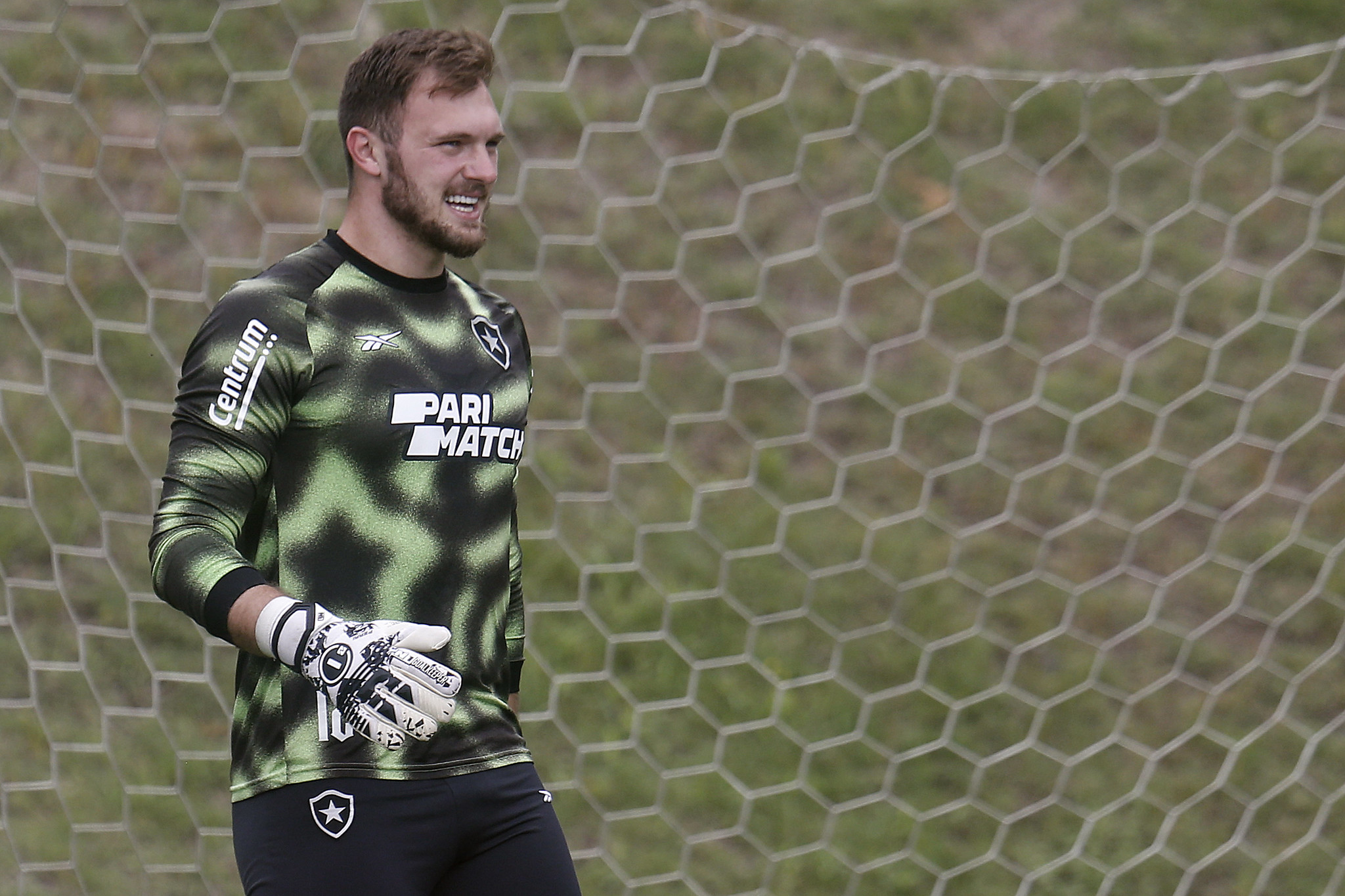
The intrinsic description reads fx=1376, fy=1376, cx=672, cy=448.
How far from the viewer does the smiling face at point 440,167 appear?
1.63 m

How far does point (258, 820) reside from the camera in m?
1.55

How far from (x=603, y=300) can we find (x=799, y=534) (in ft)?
2.12

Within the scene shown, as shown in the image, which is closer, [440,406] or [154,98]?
[440,406]

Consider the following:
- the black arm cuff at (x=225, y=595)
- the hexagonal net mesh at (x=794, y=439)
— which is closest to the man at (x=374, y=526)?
the black arm cuff at (x=225, y=595)

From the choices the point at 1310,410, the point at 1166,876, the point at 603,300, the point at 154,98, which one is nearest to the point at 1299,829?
the point at 1166,876

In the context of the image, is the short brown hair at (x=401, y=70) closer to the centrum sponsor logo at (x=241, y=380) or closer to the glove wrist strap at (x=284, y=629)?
the centrum sponsor logo at (x=241, y=380)

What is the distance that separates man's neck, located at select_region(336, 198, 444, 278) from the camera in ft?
5.45

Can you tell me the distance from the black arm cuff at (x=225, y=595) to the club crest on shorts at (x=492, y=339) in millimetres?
457

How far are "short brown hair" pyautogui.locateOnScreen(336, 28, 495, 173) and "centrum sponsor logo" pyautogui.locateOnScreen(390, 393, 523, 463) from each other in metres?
0.30

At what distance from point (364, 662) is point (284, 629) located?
9cm

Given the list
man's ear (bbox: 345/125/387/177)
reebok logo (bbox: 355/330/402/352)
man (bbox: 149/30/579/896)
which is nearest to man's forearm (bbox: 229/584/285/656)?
man (bbox: 149/30/579/896)

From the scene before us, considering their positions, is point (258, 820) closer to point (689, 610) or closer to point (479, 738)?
point (479, 738)

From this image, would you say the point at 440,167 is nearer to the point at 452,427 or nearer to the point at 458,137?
the point at 458,137

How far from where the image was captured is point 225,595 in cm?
143
